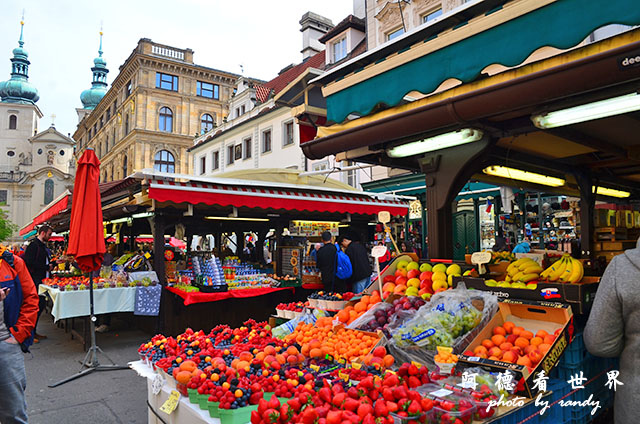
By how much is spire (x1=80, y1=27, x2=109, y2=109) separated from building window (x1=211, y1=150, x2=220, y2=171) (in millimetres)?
65529

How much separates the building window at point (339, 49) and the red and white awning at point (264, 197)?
38.5 feet

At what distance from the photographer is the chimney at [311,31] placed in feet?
85.0

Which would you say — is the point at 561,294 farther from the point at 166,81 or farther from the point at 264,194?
the point at 166,81

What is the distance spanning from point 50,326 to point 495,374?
1004 cm

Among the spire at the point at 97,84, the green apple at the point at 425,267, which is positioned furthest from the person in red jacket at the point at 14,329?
the spire at the point at 97,84

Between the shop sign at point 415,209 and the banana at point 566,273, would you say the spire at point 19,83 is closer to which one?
the shop sign at point 415,209

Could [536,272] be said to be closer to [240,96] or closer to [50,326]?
[50,326]

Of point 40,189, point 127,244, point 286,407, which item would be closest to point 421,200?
→ point 127,244

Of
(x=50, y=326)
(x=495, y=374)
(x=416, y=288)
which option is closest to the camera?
(x=495, y=374)

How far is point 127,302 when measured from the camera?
24.3 ft

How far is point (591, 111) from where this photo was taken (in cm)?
313

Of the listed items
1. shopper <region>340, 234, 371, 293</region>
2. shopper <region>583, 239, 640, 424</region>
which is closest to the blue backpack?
shopper <region>340, 234, 371, 293</region>

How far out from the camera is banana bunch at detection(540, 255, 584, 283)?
356 cm

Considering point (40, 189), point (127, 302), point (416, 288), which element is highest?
point (40, 189)
